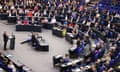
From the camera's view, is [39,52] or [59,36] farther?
[59,36]

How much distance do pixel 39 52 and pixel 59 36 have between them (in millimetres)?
5107

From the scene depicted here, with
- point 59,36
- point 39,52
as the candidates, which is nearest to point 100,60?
point 39,52

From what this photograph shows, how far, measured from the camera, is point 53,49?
23594 millimetres

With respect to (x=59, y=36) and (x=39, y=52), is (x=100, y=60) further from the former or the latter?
(x=59, y=36)

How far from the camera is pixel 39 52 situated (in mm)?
22766

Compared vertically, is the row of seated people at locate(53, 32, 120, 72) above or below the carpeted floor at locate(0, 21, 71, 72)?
above

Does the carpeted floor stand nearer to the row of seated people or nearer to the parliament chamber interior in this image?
the parliament chamber interior

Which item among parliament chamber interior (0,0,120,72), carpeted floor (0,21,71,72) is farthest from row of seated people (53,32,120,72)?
carpeted floor (0,21,71,72)

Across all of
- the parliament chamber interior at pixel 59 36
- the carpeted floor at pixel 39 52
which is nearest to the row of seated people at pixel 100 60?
the parliament chamber interior at pixel 59 36

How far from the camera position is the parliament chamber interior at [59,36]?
19062mm

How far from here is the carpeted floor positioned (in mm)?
19984

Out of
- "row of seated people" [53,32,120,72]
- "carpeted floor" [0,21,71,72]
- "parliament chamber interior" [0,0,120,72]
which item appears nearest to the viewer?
"row of seated people" [53,32,120,72]

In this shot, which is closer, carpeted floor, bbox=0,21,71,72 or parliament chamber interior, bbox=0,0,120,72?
parliament chamber interior, bbox=0,0,120,72

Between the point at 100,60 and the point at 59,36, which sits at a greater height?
the point at 100,60
